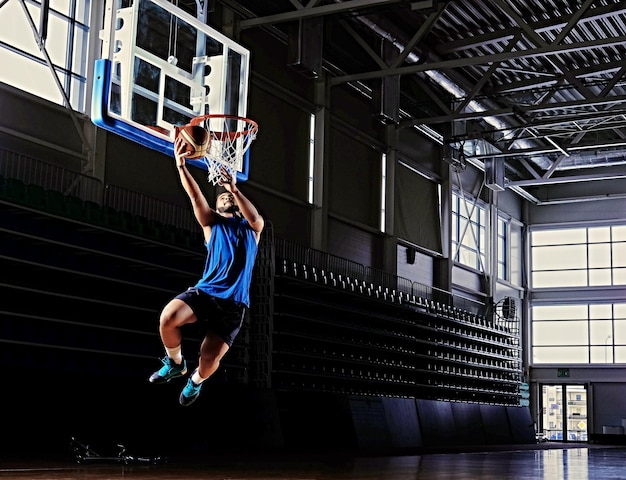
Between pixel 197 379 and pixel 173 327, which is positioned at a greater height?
pixel 173 327

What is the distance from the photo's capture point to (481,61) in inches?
835

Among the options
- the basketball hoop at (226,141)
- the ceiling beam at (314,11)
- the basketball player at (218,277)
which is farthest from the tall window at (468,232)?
the basketball player at (218,277)

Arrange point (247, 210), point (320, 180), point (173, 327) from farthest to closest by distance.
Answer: point (320, 180) < point (247, 210) < point (173, 327)

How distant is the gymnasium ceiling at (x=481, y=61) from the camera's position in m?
20.5

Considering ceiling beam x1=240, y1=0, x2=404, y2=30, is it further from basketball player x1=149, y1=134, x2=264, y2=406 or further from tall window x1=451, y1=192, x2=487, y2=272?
tall window x1=451, y1=192, x2=487, y2=272

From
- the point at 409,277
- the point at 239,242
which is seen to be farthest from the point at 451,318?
the point at 239,242

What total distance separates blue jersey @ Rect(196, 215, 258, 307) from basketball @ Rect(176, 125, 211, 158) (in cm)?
66

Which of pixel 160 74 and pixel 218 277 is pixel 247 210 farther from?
pixel 160 74

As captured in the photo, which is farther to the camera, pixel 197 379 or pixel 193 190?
pixel 197 379

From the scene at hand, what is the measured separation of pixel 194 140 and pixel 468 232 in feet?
84.2

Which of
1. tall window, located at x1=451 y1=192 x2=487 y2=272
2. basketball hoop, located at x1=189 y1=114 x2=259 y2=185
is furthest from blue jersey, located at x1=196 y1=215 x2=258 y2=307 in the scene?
tall window, located at x1=451 y1=192 x2=487 y2=272

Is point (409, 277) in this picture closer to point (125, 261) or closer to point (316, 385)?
point (316, 385)

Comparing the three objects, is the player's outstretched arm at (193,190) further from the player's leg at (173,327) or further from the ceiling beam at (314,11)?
the ceiling beam at (314,11)

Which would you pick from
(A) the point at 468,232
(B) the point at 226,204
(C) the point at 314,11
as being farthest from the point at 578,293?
(B) the point at 226,204
